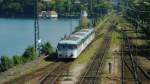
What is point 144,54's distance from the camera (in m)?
74.1

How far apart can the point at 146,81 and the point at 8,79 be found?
1385 centimetres

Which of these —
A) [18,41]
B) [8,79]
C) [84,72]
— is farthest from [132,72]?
[18,41]

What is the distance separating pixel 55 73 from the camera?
5347 cm

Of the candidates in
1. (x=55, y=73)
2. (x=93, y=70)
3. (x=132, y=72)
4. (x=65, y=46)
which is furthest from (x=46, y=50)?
(x=132, y=72)

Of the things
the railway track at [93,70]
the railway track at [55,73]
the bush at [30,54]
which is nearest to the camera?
the railway track at [55,73]

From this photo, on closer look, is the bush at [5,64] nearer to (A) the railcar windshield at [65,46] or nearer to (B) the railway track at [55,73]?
(B) the railway track at [55,73]

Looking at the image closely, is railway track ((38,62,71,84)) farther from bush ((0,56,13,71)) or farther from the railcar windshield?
bush ((0,56,13,71))

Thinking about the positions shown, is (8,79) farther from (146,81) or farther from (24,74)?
(146,81)

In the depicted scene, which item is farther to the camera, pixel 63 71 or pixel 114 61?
pixel 114 61

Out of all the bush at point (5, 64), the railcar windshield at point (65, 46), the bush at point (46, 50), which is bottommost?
the bush at point (46, 50)

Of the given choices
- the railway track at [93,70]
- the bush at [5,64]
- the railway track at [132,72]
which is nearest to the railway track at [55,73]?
the railway track at [93,70]

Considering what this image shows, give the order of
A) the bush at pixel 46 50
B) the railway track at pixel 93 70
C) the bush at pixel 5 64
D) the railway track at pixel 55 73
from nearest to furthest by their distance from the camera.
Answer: the railway track at pixel 55 73 → the railway track at pixel 93 70 → the bush at pixel 5 64 → the bush at pixel 46 50

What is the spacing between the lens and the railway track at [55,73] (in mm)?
47328

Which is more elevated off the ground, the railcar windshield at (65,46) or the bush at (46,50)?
the railcar windshield at (65,46)
